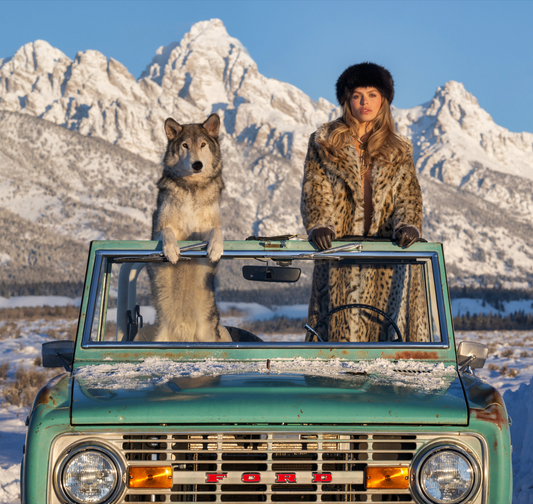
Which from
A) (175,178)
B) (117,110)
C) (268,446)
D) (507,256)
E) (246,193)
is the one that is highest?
(117,110)

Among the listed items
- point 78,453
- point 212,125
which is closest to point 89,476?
point 78,453

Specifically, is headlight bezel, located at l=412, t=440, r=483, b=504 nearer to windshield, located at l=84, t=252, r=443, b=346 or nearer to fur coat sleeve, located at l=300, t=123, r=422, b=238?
windshield, located at l=84, t=252, r=443, b=346

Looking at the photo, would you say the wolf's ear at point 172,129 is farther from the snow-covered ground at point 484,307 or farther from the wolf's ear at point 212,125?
the snow-covered ground at point 484,307

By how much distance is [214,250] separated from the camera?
334cm

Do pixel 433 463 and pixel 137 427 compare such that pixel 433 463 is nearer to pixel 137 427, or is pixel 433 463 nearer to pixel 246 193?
pixel 137 427

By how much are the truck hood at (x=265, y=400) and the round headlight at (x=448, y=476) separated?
0.38 feet

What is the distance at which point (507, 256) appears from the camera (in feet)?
400

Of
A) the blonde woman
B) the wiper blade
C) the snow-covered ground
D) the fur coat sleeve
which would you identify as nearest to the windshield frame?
the wiper blade

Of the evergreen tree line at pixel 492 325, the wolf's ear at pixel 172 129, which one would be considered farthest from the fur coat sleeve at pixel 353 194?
the evergreen tree line at pixel 492 325

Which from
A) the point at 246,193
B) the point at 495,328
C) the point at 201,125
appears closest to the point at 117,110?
the point at 246,193

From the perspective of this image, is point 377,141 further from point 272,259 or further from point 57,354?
point 57,354

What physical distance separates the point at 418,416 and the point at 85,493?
3.84ft

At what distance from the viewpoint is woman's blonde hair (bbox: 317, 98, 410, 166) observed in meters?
4.16

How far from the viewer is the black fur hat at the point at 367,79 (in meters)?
4.19
